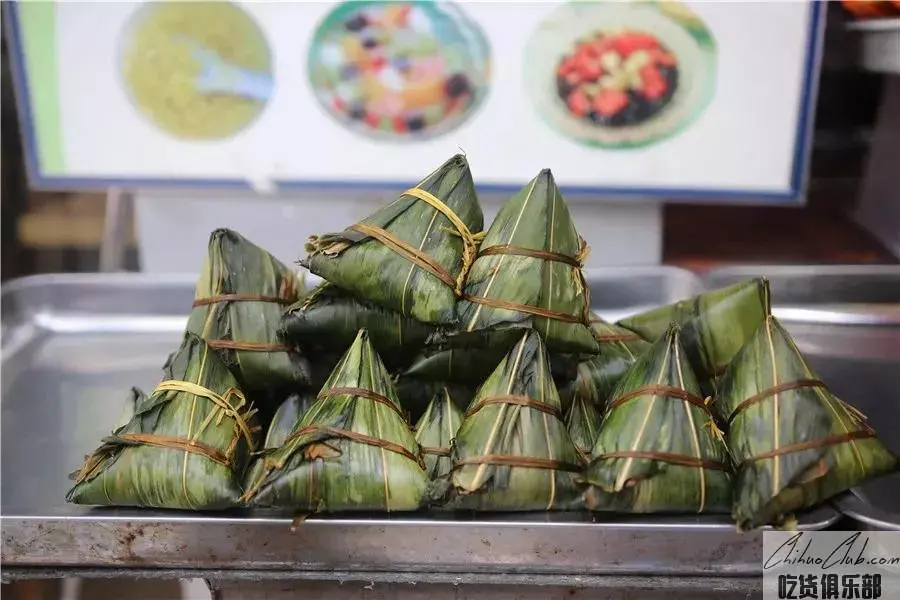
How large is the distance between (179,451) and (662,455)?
84 cm

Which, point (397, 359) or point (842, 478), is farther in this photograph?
point (397, 359)

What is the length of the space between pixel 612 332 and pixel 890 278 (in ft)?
A: 3.61

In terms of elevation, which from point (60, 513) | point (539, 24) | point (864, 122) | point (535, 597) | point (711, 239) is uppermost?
point (539, 24)

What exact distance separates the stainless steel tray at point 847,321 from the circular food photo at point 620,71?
510 millimetres

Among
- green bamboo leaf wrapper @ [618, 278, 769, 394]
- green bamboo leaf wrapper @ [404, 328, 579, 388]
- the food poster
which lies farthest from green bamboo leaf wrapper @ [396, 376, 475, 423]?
the food poster

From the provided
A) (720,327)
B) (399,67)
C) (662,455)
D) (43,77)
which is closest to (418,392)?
(662,455)

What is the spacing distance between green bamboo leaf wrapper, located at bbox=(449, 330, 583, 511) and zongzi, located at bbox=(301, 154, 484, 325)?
0.16 m

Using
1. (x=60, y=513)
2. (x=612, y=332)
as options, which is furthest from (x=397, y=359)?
(x=60, y=513)

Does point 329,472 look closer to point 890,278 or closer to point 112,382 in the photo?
point 112,382

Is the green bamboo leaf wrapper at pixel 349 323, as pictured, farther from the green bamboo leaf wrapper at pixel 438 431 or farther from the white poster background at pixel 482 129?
the white poster background at pixel 482 129

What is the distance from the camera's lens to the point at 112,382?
6.28 feet

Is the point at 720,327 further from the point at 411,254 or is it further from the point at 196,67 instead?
the point at 196,67

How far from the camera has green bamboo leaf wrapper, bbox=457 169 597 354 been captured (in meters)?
1.27

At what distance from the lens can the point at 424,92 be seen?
2006 millimetres
